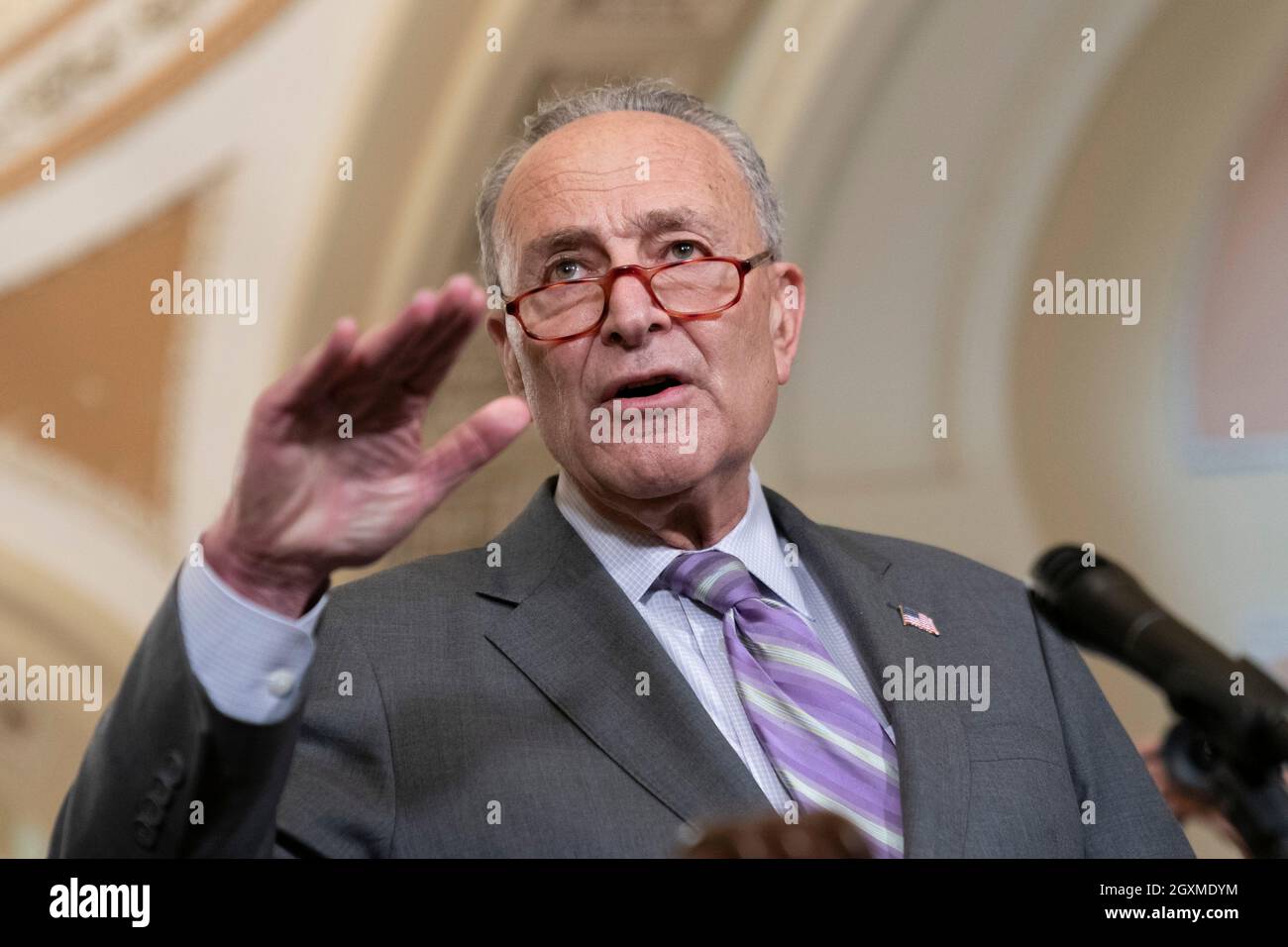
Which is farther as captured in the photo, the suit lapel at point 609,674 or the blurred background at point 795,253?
the blurred background at point 795,253

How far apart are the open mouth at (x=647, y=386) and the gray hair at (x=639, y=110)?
309 millimetres

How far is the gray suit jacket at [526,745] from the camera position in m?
1.26

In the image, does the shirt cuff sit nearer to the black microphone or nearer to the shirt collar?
the shirt collar

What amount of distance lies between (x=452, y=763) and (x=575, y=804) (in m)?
0.14

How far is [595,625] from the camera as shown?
5.40 ft

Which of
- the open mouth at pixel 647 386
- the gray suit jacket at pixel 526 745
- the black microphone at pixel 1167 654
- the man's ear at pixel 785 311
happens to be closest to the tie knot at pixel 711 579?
the gray suit jacket at pixel 526 745

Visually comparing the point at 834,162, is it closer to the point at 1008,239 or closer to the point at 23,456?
the point at 1008,239

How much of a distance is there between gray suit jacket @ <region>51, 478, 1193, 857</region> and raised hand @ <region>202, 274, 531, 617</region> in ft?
0.38

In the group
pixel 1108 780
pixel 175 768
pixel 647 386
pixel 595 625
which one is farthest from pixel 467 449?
pixel 1108 780

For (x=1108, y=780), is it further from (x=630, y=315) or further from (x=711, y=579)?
(x=630, y=315)

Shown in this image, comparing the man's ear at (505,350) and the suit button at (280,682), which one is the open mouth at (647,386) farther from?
the suit button at (280,682)

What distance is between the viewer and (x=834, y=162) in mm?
2715
